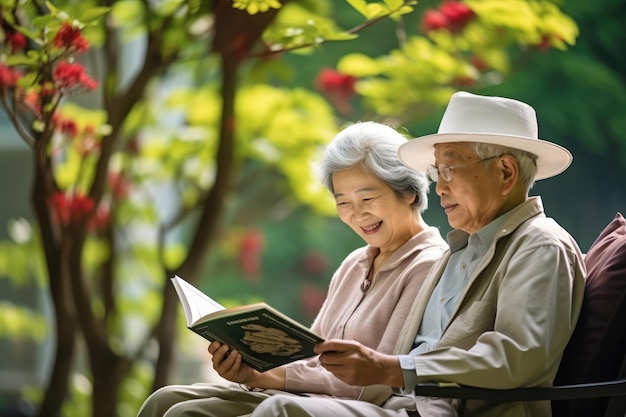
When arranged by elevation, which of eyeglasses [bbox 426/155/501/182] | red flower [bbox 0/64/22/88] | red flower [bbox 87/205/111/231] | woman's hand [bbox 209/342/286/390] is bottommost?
red flower [bbox 87/205/111/231]

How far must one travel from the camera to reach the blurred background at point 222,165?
3.90 meters

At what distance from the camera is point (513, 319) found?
6.06ft

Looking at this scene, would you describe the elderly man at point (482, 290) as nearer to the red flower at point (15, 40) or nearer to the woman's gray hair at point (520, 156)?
the woman's gray hair at point (520, 156)

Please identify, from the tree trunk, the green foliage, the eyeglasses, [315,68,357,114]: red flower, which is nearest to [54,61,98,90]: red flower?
the tree trunk

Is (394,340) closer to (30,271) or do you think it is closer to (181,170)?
(181,170)

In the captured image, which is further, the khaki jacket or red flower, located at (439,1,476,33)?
red flower, located at (439,1,476,33)

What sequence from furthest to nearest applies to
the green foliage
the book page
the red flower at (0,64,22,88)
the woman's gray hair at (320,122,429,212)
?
the green foliage
the red flower at (0,64,22,88)
the woman's gray hair at (320,122,429,212)
the book page

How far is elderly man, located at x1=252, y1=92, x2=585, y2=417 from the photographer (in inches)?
72.6

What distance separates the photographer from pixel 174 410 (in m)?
2.17

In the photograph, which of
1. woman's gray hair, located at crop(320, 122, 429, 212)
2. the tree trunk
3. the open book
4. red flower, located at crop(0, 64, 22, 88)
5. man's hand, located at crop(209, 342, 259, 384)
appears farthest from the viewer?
the tree trunk

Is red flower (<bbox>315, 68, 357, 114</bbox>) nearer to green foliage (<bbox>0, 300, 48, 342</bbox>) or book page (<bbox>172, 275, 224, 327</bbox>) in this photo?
green foliage (<bbox>0, 300, 48, 342</bbox>)

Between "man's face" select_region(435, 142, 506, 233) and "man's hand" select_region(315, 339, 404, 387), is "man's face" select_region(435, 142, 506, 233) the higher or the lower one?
the higher one

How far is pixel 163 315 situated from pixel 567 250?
251 cm

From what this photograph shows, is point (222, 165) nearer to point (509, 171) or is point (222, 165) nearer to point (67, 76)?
point (67, 76)
